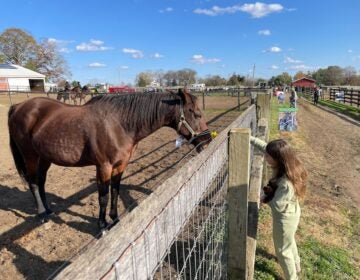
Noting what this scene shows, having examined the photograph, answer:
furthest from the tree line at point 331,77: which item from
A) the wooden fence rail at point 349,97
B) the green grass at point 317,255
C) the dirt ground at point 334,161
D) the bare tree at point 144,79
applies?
the green grass at point 317,255

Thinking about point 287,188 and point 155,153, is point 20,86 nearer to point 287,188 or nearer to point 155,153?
point 155,153

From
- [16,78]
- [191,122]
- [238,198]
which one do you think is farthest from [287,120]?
[16,78]

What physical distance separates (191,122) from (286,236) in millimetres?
1747

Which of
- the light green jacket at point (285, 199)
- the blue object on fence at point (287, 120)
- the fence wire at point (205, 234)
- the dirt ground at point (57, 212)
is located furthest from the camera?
the blue object on fence at point (287, 120)

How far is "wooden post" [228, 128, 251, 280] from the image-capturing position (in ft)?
7.21

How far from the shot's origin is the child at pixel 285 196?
2713 millimetres

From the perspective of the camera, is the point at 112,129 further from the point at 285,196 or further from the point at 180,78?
the point at 180,78

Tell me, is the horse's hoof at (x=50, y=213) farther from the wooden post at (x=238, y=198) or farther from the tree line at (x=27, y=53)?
the tree line at (x=27, y=53)

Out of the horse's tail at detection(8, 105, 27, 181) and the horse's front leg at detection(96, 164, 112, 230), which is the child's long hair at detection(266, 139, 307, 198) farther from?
the horse's tail at detection(8, 105, 27, 181)

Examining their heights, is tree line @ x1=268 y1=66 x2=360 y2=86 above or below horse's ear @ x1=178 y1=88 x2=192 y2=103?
above

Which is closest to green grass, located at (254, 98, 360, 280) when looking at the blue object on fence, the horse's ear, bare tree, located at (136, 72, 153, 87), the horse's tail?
the horse's ear

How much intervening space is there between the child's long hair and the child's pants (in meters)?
0.19

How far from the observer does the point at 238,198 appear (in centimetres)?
228

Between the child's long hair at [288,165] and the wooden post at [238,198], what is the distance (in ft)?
2.13
